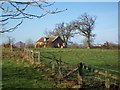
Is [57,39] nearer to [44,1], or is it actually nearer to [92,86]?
[92,86]

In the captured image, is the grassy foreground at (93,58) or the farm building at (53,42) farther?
the farm building at (53,42)

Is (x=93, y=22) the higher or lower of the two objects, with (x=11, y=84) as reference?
higher

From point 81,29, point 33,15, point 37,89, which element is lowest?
point 37,89

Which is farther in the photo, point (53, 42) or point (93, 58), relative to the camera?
point (53, 42)

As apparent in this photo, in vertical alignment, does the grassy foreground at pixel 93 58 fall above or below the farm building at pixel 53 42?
below

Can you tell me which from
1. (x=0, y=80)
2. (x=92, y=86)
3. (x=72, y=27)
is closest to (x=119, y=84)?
(x=92, y=86)

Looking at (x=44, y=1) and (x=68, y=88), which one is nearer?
(x=44, y=1)

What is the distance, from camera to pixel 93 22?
94312 mm

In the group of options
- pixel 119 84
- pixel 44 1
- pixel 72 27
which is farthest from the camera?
pixel 72 27

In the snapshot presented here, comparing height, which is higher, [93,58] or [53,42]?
[53,42]

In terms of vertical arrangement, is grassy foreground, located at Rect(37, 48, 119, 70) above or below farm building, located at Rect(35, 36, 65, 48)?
below

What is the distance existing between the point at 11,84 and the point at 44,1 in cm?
962

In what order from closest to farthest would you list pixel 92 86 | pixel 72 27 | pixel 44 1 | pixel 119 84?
pixel 44 1 < pixel 119 84 < pixel 92 86 < pixel 72 27

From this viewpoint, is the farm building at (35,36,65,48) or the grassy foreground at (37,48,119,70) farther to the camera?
the farm building at (35,36,65,48)
